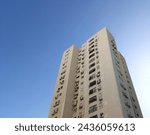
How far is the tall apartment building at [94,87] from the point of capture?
83.6ft

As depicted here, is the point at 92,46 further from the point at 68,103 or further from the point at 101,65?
the point at 68,103

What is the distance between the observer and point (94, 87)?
30.0 meters

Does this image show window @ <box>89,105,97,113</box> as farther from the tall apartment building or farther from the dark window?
the dark window

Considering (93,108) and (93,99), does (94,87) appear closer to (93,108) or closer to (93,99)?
(93,99)

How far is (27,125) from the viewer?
10.5 m

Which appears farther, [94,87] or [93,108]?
[94,87]

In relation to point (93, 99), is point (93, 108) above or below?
below

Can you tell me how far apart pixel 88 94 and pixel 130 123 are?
1954 cm

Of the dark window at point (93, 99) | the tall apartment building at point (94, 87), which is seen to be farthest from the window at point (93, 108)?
the dark window at point (93, 99)

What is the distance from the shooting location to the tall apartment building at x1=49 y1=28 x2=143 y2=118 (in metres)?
25.5

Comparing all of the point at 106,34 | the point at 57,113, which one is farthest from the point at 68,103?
the point at 106,34

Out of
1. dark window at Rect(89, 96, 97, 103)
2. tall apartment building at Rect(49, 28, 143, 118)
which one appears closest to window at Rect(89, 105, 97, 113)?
tall apartment building at Rect(49, 28, 143, 118)

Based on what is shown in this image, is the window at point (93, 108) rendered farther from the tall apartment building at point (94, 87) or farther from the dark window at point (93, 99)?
the dark window at point (93, 99)

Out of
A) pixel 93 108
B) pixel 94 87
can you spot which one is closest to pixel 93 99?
pixel 93 108
